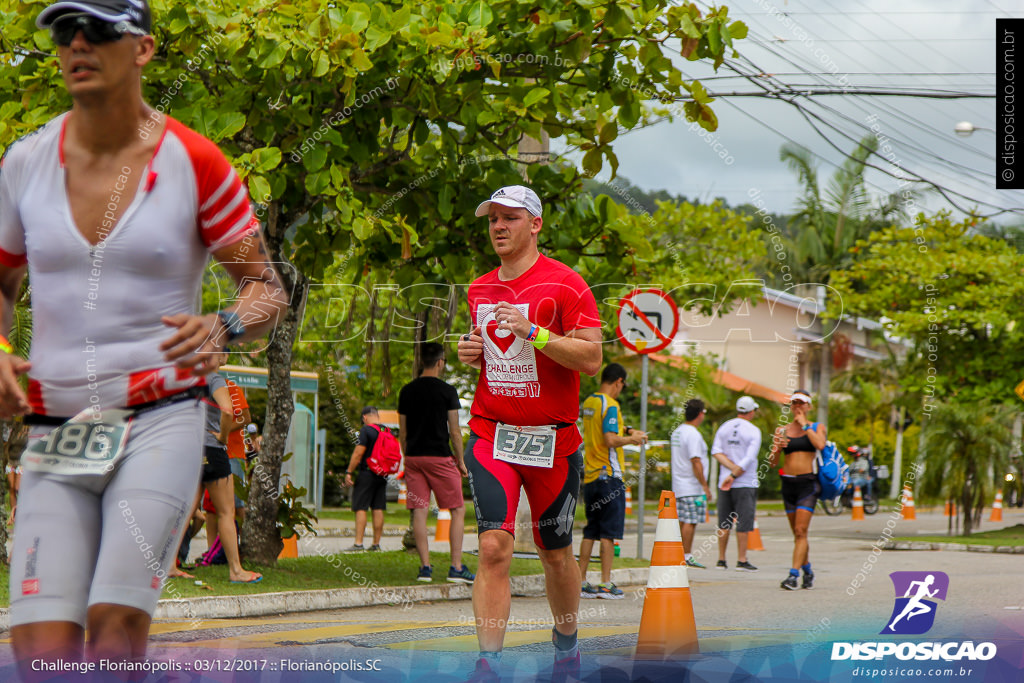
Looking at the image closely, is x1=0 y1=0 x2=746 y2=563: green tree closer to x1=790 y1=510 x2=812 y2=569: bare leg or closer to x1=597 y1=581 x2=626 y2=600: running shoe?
x1=597 y1=581 x2=626 y2=600: running shoe

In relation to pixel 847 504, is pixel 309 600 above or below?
below

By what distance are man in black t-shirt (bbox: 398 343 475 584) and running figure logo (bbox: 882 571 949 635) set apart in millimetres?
4979

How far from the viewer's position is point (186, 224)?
118 inches

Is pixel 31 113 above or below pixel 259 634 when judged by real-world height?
above

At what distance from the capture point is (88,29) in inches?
113

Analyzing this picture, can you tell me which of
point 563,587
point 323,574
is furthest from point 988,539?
point 563,587

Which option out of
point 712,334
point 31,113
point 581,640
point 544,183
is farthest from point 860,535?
point 712,334

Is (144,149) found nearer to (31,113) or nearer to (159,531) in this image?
(159,531)

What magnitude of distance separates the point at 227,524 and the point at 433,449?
6.78 feet

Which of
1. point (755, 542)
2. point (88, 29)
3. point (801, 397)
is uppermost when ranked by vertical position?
point (88, 29)

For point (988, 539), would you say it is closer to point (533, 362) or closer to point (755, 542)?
point (755, 542)

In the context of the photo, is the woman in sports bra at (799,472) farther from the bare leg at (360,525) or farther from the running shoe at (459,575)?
the bare leg at (360,525)

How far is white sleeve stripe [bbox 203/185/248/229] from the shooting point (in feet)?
10.0

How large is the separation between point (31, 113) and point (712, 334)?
1936 inches
